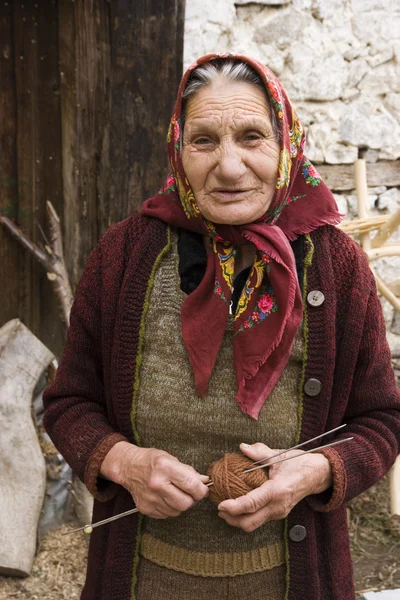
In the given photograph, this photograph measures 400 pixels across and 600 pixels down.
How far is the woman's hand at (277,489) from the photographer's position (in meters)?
1.11

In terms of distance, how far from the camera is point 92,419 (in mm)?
1278

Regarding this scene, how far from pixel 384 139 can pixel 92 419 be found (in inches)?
95.0

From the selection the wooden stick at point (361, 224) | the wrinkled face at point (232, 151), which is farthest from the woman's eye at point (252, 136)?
the wooden stick at point (361, 224)

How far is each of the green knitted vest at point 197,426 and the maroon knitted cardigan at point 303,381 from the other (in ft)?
0.09

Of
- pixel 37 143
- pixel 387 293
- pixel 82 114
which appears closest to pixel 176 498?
pixel 387 293

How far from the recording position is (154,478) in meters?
1.13

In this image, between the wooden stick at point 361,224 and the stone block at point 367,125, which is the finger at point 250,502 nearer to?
the wooden stick at point 361,224

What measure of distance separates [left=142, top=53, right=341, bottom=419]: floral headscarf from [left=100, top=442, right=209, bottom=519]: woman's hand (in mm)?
152

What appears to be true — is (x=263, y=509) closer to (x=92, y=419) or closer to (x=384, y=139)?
(x=92, y=419)

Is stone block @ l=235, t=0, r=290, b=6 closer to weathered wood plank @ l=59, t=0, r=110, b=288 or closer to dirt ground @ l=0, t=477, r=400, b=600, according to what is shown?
weathered wood plank @ l=59, t=0, r=110, b=288

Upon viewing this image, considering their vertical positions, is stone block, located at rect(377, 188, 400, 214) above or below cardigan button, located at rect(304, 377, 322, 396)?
above

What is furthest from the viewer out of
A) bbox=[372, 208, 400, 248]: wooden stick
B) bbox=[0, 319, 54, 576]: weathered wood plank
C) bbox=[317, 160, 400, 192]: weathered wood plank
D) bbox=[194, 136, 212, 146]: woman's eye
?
bbox=[317, 160, 400, 192]: weathered wood plank

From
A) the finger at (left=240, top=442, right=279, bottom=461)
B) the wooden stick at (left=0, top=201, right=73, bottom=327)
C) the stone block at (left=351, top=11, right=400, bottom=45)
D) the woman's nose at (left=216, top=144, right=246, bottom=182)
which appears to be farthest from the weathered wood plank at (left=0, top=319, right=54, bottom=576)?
the stone block at (left=351, top=11, right=400, bottom=45)

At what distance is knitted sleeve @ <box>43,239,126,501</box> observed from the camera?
1.27 metres
